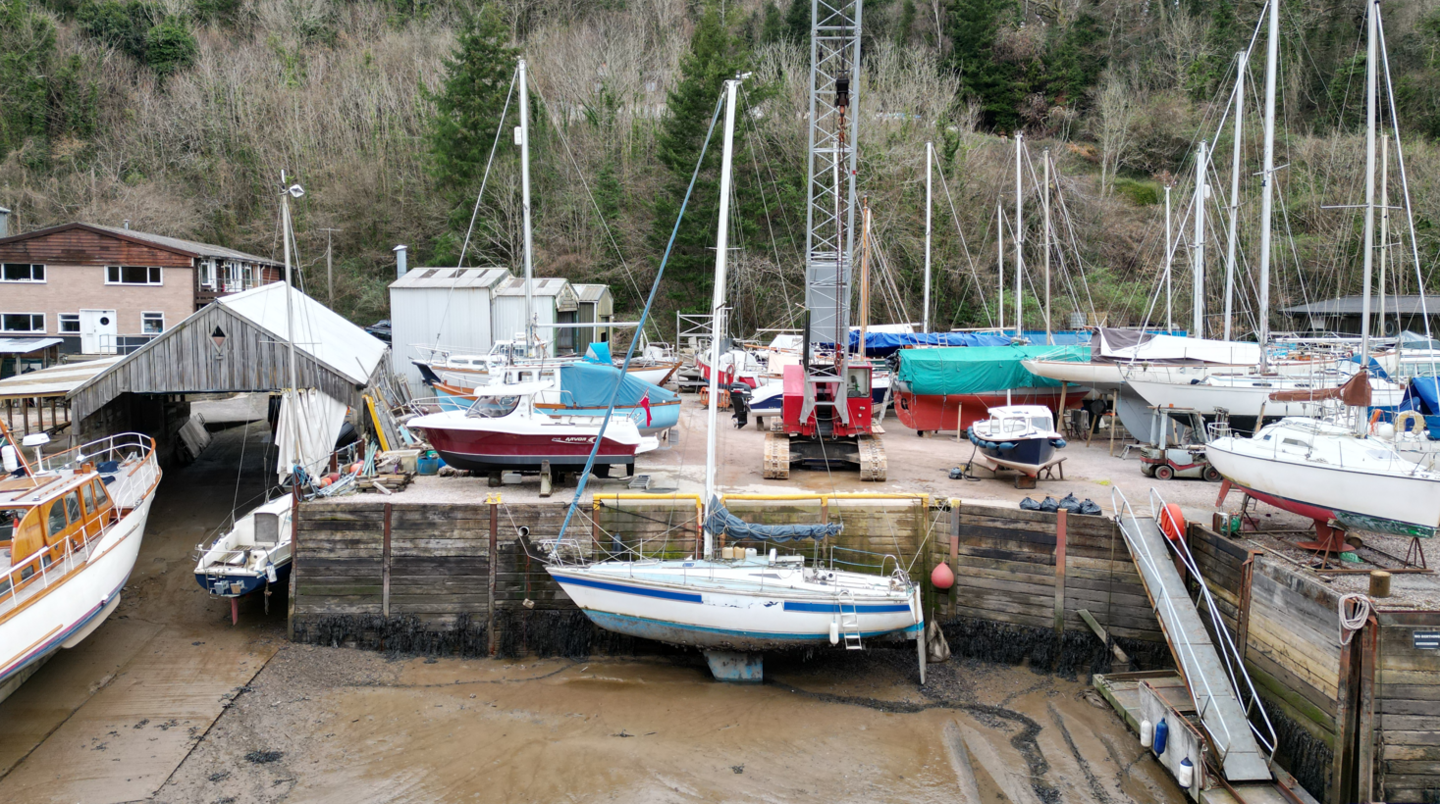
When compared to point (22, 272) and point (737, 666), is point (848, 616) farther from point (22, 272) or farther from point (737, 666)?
point (22, 272)

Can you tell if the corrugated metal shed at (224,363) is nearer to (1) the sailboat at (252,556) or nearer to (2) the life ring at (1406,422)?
(1) the sailboat at (252,556)

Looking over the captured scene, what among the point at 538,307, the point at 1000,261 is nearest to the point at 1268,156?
the point at 1000,261

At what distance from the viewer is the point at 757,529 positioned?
41.5 feet

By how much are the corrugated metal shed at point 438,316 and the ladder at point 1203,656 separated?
19990 mm

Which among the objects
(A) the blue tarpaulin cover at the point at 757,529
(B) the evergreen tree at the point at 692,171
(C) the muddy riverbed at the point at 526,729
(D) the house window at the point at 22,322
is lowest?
(C) the muddy riverbed at the point at 526,729

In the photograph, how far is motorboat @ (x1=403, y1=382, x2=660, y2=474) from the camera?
15461 mm

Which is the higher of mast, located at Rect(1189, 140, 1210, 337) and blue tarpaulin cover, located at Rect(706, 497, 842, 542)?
mast, located at Rect(1189, 140, 1210, 337)

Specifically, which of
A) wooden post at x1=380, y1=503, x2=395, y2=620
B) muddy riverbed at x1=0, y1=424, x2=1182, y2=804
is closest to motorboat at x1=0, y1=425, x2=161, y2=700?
muddy riverbed at x1=0, y1=424, x2=1182, y2=804

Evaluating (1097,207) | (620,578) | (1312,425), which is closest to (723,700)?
(620,578)

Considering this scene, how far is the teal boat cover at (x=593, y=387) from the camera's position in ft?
62.2

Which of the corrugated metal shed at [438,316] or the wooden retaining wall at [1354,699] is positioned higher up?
the corrugated metal shed at [438,316]

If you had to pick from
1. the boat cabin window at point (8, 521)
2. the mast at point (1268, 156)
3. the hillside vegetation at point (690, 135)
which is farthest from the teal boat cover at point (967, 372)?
the boat cabin window at point (8, 521)

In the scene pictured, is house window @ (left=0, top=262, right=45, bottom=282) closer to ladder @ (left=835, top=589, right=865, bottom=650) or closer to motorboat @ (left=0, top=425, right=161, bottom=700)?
motorboat @ (left=0, top=425, right=161, bottom=700)

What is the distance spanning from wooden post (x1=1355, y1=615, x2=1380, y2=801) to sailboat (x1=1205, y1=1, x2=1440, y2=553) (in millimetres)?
2458
